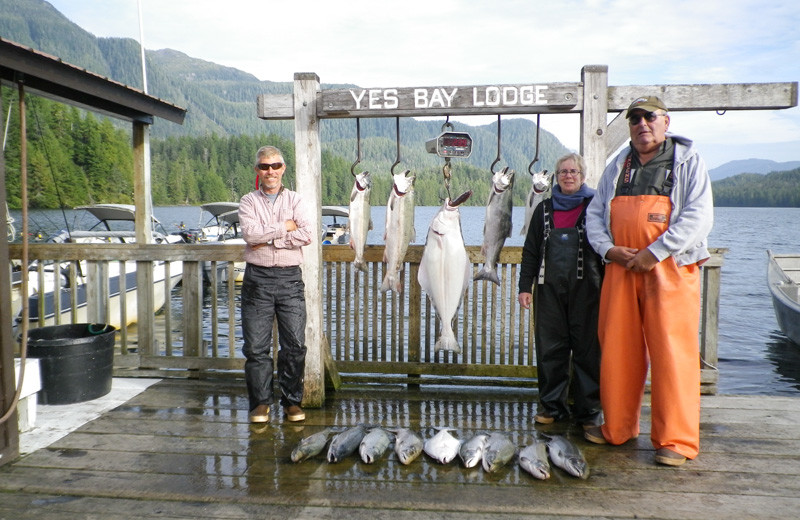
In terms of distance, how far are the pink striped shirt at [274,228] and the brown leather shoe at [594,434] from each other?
6.89ft

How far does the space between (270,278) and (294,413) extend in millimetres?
905

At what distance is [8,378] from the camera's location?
3139mm

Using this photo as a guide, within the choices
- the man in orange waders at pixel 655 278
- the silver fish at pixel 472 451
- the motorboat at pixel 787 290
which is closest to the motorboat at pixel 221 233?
the motorboat at pixel 787 290

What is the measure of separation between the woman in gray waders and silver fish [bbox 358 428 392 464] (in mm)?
1115

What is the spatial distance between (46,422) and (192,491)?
5.23ft

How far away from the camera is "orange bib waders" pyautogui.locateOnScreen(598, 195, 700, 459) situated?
319 cm

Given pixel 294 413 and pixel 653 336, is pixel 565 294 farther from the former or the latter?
pixel 294 413

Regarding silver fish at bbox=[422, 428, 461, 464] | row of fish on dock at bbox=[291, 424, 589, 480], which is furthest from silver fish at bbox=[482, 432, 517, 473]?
silver fish at bbox=[422, 428, 461, 464]

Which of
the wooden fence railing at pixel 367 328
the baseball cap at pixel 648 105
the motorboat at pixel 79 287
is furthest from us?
the motorboat at pixel 79 287

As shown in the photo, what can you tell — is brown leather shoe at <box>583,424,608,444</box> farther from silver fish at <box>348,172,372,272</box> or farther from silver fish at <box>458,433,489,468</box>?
silver fish at <box>348,172,372,272</box>

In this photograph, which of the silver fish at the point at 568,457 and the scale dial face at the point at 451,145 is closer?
the silver fish at the point at 568,457

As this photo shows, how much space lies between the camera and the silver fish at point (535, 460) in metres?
2.98

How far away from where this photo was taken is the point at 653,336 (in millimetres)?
3236

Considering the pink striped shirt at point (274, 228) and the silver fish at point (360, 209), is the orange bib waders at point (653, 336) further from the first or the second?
the pink striped shirt at point (274, 228)
